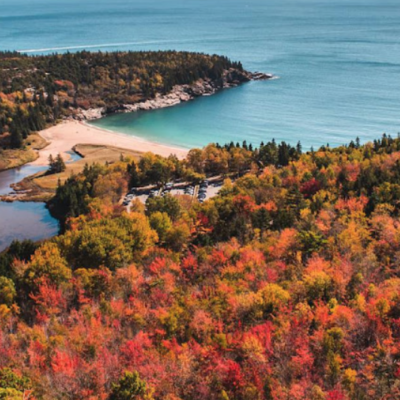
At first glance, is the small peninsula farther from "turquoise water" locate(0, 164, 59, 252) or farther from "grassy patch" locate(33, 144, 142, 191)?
"turquoise water" locate(0, 164, 59, 252)

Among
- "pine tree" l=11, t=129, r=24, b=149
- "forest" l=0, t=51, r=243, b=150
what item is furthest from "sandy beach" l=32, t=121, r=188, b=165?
"forest" l=0, t=51, r=243, b=150

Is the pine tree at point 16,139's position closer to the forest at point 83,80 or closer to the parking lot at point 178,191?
the forest at point 83,80

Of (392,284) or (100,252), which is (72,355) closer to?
(100,252)

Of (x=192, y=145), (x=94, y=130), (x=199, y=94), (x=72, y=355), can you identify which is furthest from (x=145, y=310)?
(x=199, y=94)

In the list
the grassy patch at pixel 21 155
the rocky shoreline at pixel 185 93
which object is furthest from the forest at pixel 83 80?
the grassy patch at pixel 21 155

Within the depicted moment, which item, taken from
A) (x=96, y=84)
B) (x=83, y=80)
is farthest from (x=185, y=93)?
(x=83, y=80)
